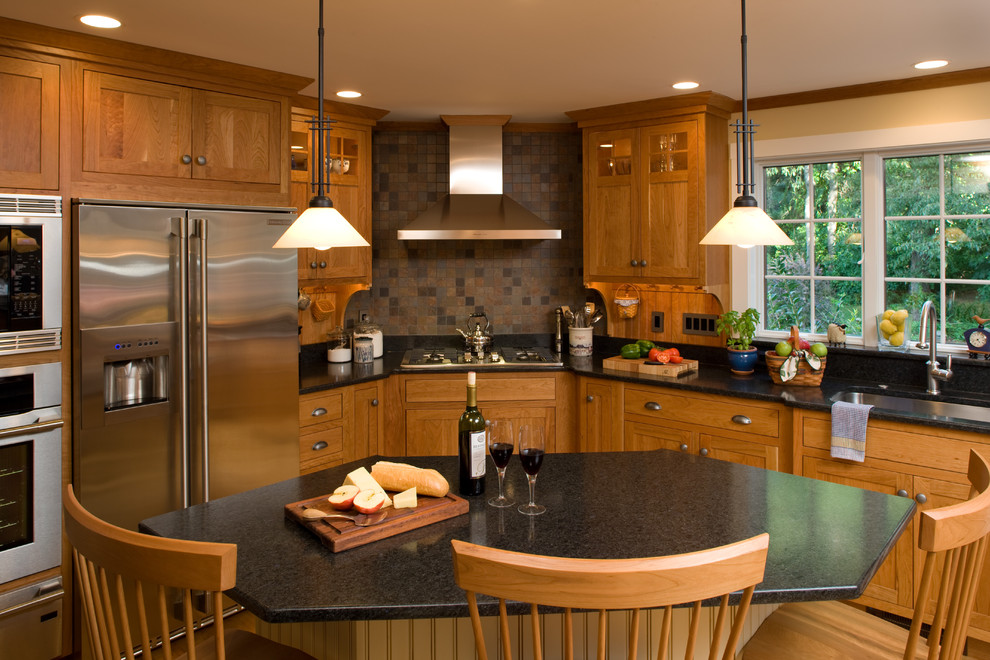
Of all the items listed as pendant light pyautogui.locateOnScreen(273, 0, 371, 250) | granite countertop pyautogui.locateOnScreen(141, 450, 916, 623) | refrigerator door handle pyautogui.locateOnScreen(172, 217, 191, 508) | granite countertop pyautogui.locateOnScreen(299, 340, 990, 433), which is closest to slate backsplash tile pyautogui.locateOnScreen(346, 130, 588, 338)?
granite countertop pyautogui.locateOnScreen(299, 340, 990, 433)

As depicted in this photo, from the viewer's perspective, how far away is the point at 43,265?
2666mm

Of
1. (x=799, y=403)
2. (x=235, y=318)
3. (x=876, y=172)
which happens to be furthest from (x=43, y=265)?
(x=876, y=172)

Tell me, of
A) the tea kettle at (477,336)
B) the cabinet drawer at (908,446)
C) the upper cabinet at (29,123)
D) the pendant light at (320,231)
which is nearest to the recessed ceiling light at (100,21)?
the upper cabinet at (29,123)

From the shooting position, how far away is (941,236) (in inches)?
141

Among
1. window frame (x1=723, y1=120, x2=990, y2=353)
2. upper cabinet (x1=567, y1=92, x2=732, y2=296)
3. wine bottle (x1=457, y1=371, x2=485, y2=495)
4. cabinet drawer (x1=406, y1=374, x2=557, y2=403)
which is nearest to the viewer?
wine bottle (x1=457, y1=371, x2=485, y2=495)

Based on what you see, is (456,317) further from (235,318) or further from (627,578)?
(627,578)

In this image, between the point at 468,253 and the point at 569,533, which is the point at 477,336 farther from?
the point at 569,533

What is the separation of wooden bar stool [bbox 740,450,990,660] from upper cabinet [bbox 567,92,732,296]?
234 centimetres

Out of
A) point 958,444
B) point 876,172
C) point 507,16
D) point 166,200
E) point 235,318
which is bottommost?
point 958,444

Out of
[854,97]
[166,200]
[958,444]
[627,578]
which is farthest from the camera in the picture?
[854,97]

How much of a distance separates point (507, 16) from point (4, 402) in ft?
7.38

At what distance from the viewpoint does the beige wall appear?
3.40m

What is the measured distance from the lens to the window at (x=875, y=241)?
351 cm

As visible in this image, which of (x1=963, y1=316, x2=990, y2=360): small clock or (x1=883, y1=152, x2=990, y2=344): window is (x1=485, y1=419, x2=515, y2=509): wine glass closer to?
(x1=963, y1=316, x2=990, y2=360): small clock
